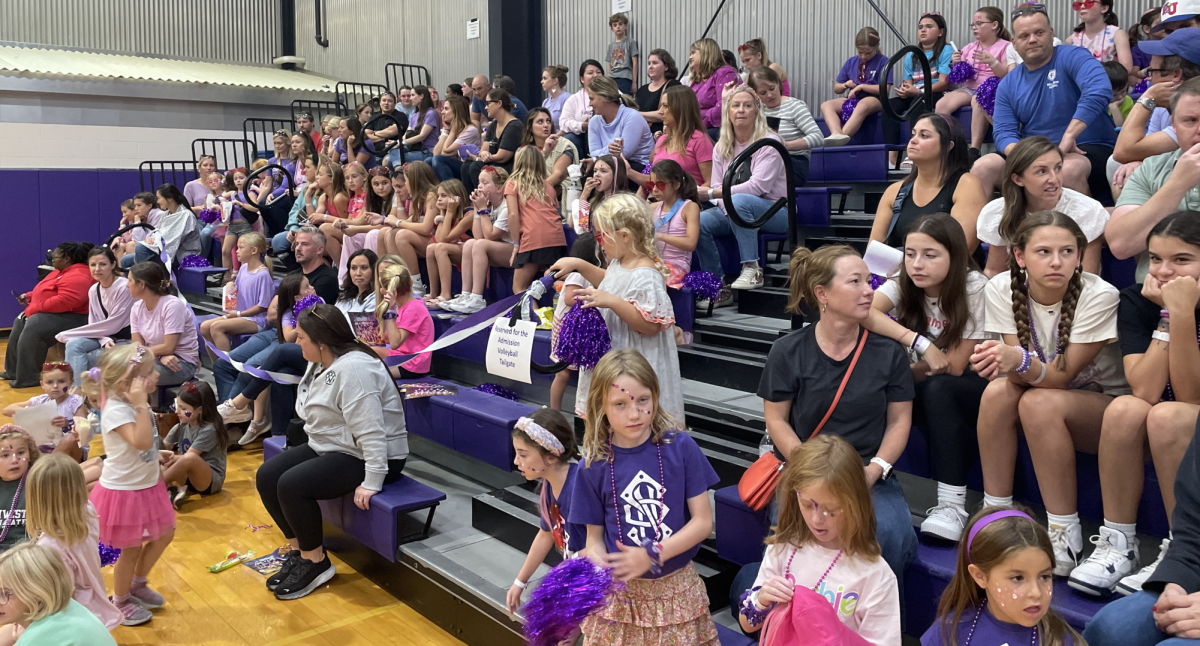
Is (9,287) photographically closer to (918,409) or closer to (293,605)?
(293,605)

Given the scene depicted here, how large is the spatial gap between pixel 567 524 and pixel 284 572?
6.87 feet

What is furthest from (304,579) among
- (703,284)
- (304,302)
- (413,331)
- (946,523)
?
(946,523)

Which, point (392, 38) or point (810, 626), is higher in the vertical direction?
point (392, 38)

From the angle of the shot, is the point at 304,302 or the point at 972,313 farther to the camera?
the point at 304,302

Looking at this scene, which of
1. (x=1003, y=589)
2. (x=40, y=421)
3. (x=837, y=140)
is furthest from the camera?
(x=837, y=140)

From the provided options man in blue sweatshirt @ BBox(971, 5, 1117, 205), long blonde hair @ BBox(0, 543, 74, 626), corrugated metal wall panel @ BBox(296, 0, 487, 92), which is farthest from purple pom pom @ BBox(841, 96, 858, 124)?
corrugated metal wall panel @ BBox(296, 0, 487, 92)

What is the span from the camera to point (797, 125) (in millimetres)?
6453

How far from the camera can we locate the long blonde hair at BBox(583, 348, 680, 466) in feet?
8.84

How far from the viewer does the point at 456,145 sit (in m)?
9.17

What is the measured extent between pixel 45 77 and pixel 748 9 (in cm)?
962

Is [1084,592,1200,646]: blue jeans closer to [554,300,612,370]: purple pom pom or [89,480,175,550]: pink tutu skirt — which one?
[554,300,612,370]: purple pom pom

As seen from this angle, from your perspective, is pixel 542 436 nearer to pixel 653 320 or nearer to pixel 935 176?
pixel 653 320

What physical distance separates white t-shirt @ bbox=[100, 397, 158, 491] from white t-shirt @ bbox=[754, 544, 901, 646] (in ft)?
10.0

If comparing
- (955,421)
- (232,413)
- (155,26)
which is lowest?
(232,413)
